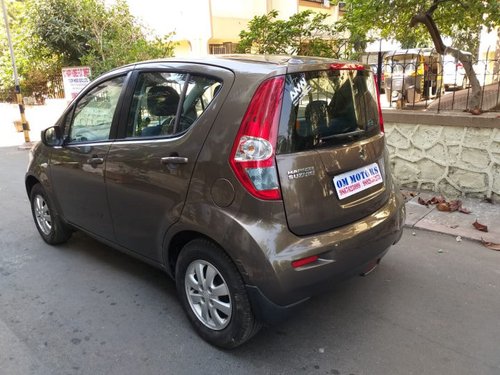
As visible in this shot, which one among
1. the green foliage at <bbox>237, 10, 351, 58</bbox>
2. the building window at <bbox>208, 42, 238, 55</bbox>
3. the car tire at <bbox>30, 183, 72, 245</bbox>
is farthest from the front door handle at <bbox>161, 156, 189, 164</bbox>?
the building window at <bbox>208, 42, 238, 55</bbox>

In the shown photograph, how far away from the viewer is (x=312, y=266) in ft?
8.00

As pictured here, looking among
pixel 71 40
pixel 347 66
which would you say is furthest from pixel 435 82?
pixel 71 40

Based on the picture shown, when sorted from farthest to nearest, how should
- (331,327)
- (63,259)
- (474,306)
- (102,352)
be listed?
(63,259)
(474,306)
(331,327)
(102,352)

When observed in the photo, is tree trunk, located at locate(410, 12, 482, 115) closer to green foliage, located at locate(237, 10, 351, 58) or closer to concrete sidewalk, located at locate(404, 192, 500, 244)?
green foliage, located at locate(237, 10, 351, 58)

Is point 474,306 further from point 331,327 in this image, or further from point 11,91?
point 11,91

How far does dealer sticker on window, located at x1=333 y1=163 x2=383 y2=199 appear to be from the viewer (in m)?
2.64

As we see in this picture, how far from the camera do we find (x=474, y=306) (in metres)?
3.17

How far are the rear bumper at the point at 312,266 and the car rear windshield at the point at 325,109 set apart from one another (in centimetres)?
53

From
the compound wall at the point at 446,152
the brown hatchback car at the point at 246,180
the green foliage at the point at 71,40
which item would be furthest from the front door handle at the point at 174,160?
the green foliage at the point at 71,40

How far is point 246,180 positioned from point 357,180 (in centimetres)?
78

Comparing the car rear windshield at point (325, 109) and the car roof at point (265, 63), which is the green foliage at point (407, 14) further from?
the car roof at point (265, 63)

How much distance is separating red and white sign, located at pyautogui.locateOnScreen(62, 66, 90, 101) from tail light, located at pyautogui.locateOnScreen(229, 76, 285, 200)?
9956 mm

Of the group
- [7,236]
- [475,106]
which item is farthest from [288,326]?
[475,106]

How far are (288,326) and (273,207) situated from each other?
3.43 feet
